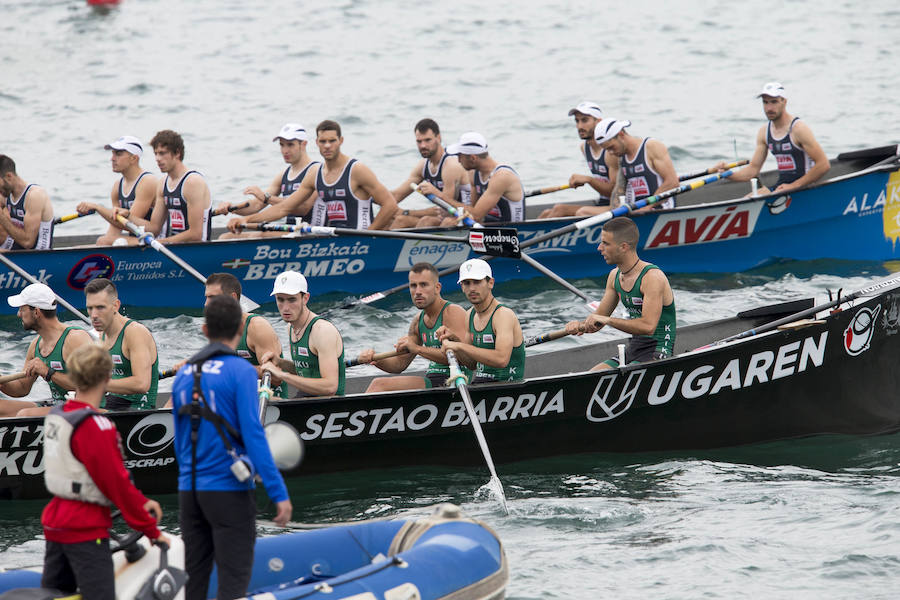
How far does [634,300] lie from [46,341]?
172 inches

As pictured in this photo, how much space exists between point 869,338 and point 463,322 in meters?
3.13

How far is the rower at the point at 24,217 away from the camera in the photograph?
1320 cm

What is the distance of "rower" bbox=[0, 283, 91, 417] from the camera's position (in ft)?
28.7

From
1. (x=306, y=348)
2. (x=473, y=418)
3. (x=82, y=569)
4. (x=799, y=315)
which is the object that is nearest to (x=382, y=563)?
(x=82, y=569)

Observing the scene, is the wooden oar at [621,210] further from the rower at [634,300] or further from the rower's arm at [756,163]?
the rower at [634,300]

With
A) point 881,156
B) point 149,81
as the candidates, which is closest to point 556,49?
point 149,81

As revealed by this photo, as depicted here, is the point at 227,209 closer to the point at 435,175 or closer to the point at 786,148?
the point at 435,175

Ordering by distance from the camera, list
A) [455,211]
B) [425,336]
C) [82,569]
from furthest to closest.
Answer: [455,211] < [425,336] < [82,569]

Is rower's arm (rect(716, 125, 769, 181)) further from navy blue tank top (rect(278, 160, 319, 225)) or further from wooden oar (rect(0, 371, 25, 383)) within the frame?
wooden oar (rect(0, 371, 25, 383))

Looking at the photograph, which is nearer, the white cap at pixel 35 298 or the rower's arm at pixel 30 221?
the white cap at pixel 35 298

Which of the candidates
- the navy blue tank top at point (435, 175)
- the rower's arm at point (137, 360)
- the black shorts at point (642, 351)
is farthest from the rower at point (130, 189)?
the black shorts at point (642, 351)

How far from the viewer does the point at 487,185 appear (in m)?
14.0

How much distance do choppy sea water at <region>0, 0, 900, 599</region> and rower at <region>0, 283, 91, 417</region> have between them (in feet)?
2.88

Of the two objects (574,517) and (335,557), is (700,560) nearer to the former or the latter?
(574,517)
